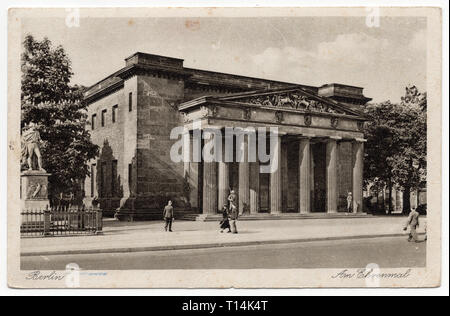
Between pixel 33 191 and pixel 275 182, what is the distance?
18452 millimetres

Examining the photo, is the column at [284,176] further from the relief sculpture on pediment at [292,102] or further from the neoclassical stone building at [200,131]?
the relief sculpture on pediment at [292,102]

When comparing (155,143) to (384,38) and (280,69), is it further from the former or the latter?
(384,38)

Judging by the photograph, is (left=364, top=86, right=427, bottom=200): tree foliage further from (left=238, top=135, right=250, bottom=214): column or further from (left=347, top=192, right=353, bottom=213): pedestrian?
(left=238, top=135, right=250, bottom=214): column

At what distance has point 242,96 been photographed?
35.9 metres

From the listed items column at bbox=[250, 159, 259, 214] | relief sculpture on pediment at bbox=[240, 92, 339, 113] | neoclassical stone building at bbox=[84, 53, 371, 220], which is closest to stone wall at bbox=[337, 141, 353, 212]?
neoclassical stone building at bbox=[84, 53, 371, 220]

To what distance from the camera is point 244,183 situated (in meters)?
35.5

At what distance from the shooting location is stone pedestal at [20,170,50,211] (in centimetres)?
2234

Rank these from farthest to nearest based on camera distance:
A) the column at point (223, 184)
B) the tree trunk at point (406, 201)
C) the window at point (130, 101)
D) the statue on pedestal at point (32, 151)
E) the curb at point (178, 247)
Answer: the tree trunk at point (406, 201) → the window at point (130, 101) → the column at point (223, 184) → the statue on pedestal at point (32, 151) → the curb at point (178, 247)

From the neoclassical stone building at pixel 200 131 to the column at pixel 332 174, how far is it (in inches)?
3.0

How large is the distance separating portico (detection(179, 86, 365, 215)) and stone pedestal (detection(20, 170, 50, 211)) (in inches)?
524

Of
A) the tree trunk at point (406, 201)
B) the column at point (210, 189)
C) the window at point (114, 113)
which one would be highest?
the window at point (114, 113)

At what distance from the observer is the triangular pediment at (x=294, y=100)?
119 ft

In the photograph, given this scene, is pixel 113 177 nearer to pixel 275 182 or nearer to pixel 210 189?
pixel 210 189

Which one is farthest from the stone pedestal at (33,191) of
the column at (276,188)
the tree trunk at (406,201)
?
the tree trunk at (406,201)
